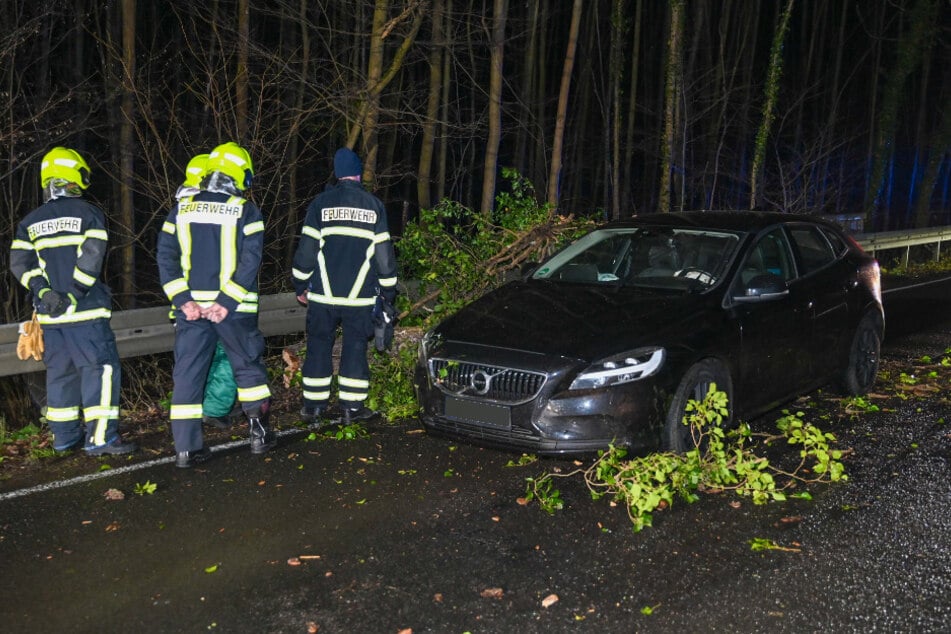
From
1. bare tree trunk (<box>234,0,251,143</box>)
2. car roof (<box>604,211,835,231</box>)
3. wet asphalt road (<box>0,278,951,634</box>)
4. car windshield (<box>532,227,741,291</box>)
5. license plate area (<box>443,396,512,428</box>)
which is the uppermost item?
bare tree trunk (<box>234,0,251,143</box>)

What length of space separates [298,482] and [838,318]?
4203 millimetres

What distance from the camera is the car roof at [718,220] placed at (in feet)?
22.3

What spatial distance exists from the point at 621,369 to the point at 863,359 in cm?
322

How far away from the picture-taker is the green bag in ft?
22.8

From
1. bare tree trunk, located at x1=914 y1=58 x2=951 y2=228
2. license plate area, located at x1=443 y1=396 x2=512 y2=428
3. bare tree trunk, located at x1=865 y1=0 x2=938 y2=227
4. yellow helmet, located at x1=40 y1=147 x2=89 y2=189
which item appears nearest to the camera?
license plate area, located at x1=443 y1=396 x2=512 y2=428

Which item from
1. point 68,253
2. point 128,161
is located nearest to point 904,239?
point 128,161

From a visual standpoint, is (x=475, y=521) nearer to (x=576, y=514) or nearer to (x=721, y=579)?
(x=576, y=514)

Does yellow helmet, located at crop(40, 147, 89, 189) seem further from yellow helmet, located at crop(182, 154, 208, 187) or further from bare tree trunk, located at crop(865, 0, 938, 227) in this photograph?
bare tree trunk, located at crop(865, 0, 938, 227)

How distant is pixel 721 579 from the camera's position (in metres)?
4.36

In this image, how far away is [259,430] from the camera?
252 inches

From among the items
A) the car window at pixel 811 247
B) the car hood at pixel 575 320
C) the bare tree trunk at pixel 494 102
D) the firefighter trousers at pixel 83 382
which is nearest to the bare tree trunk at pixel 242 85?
the bare tree trunk at pixel 494 102

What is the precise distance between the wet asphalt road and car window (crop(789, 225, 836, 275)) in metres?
1.52

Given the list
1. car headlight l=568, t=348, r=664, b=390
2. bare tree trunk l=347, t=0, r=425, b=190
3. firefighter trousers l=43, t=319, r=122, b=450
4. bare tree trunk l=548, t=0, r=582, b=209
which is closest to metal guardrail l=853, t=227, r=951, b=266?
bare tree trunk l=548, t=0, r=582, b=209

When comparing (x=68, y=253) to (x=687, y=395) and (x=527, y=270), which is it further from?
(x=687, y=395)
